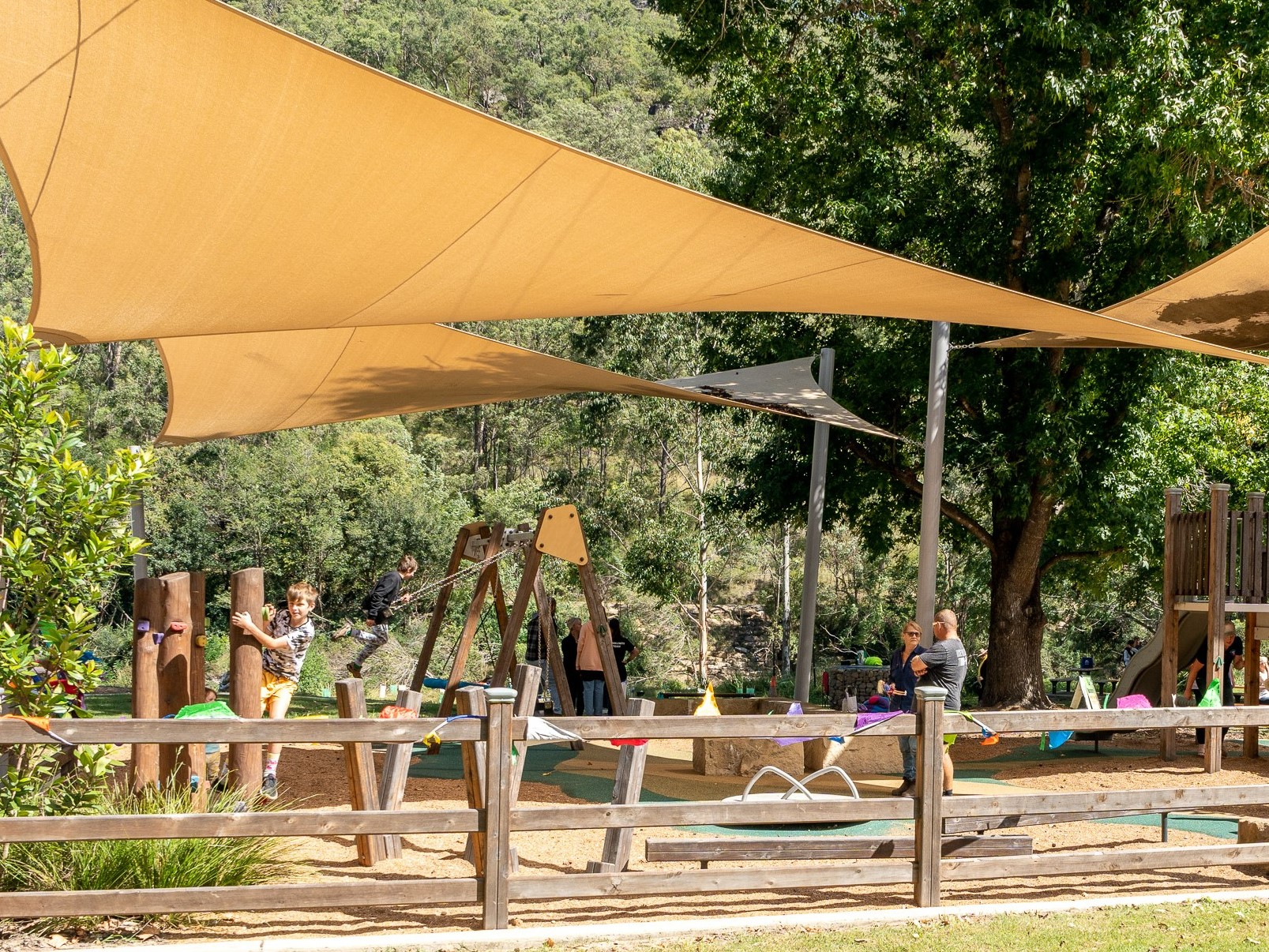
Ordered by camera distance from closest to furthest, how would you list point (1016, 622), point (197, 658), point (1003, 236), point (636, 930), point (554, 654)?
point (636, 930) → point (197, 658) → point (554, 654) → point (1003, 236) → point (1016, 622)

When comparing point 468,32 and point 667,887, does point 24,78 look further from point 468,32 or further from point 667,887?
point 468,32

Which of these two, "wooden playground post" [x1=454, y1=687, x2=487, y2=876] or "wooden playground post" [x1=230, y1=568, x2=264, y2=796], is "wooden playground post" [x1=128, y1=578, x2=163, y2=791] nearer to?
"wooden playground post" [x1=230, y1=568, x2=264, y2=796]

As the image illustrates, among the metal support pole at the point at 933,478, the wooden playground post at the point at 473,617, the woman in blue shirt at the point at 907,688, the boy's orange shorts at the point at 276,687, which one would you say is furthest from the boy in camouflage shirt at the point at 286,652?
the metal support pole at the point at 933,478

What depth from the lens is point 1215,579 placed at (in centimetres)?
919

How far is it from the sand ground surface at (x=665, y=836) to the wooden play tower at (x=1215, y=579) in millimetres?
660

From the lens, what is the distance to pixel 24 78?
158 inches

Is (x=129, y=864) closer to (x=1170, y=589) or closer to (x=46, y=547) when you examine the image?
(x=46, y=547)

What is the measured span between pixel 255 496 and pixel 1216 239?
74.5 feet

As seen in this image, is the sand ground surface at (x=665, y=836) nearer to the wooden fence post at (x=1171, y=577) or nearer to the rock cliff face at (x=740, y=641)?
the wooden fence post at (x=1171, y=577)

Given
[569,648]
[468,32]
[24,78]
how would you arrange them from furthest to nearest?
[468,32], [569,648], [24,78]

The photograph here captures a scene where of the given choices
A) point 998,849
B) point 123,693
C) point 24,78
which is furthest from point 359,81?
point 123,693

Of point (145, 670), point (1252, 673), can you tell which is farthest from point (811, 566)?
point (145, 670)

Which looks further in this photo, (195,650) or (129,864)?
(195,650)

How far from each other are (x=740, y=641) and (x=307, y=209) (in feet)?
96.3
